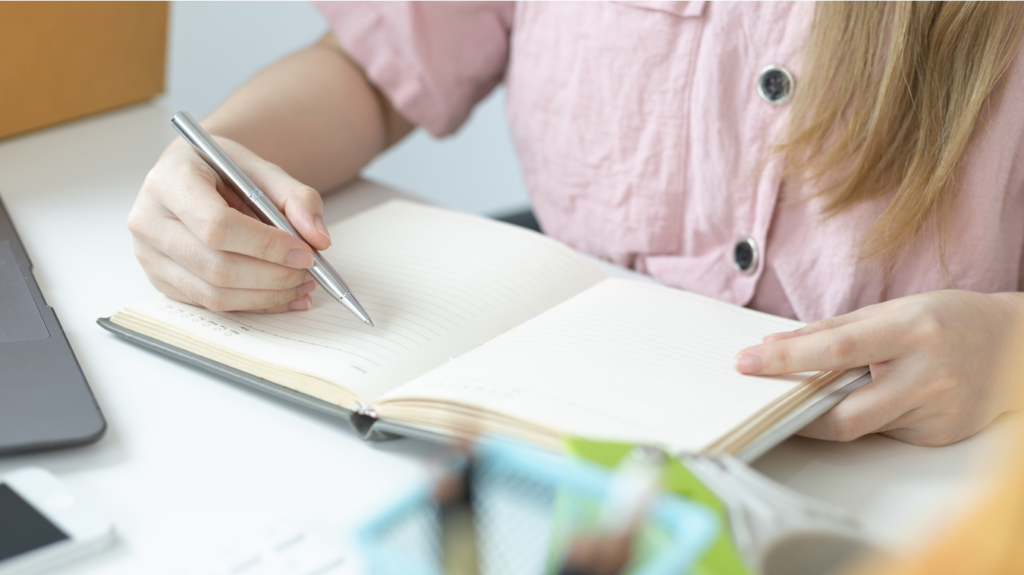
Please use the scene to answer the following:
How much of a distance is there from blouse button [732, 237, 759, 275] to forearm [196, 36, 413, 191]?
0.35 meters

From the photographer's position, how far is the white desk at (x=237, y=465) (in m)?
0.38

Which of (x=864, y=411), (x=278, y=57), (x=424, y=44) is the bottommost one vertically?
(x=278, y=57)

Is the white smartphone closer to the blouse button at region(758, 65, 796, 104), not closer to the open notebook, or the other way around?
the open notebook

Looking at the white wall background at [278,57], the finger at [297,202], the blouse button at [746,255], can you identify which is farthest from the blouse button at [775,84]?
the white wall background at [278,57]

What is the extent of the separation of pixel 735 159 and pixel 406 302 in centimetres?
28

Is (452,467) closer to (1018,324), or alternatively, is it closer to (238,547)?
(238,547)

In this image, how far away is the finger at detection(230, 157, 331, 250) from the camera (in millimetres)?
526

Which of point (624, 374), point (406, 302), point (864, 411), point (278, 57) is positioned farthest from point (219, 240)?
point (278, 57)

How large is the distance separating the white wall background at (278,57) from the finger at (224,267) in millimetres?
1325

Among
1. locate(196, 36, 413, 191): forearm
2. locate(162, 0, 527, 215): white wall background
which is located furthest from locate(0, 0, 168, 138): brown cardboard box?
locate(162, 0, 527, 215): white wall background

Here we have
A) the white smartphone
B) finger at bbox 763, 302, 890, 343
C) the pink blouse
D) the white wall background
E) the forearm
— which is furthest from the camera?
the white wall background

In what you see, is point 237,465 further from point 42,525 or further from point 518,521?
point 518,521

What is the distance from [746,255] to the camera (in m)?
0.67

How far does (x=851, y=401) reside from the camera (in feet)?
1.42
